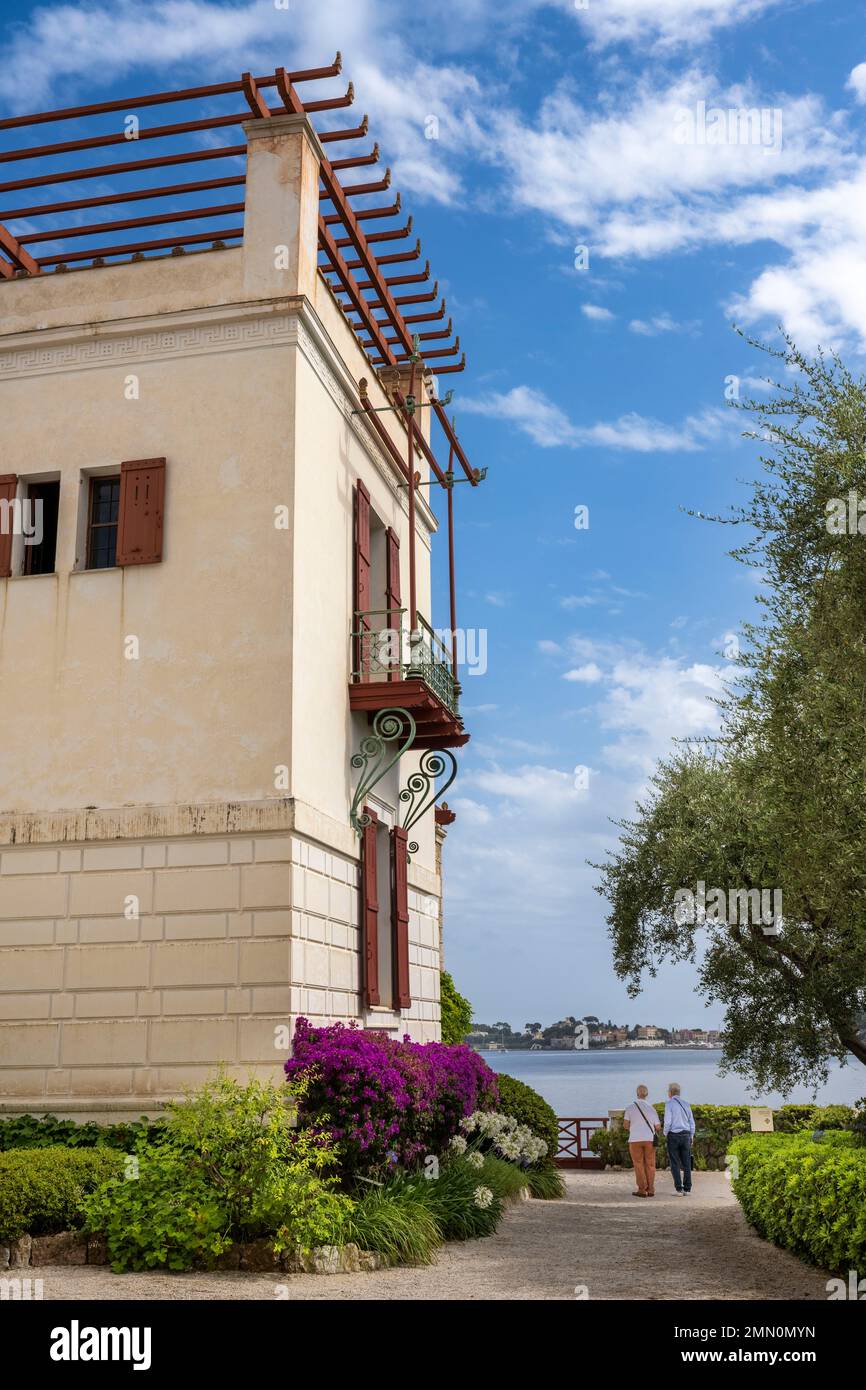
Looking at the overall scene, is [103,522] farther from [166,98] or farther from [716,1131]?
[716,1131]

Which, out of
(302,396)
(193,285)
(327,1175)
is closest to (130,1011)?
(327,1175)

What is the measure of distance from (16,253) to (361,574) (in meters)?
6.00

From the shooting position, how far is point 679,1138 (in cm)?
1950

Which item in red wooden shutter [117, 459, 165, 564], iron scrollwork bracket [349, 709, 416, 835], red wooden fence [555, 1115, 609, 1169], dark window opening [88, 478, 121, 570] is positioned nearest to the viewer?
red wooden shutter [117, 459, 165, 564]

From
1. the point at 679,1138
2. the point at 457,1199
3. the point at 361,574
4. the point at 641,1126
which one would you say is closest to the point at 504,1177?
the point at 457,1199

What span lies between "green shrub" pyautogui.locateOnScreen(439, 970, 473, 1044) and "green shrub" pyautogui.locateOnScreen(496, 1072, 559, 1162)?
302 centimetres

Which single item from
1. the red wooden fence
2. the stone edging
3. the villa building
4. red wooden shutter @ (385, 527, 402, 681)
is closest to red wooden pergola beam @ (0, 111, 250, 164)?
the villa building

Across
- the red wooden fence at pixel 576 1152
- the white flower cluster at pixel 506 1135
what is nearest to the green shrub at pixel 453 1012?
the red wooden fence at pixel 576 1152

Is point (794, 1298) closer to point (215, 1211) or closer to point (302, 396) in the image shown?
point (215, 1211)

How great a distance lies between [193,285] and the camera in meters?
14.1

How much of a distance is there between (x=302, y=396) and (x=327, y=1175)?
27.2 ft

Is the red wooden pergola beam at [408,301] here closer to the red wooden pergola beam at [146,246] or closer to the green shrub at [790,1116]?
the red wooden pergola beam at [146,246]

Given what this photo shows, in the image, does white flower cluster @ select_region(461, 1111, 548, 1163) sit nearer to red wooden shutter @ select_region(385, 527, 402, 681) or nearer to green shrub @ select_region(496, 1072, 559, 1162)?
green shrub @ select_region(496, 1072, 559, 1162)

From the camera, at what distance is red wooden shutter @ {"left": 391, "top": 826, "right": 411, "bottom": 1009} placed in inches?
627
